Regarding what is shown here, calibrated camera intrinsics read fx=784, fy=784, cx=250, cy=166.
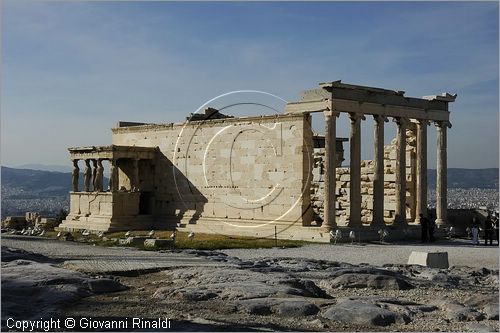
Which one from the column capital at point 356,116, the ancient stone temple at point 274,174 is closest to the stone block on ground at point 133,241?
the ancient stone temple at point 274,174

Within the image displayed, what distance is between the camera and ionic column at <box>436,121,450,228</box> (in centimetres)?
3353

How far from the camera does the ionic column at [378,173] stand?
3061cm

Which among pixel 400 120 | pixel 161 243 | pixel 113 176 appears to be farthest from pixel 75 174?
pixel 400 120

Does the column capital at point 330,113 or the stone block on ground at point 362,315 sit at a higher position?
the column capital at point 330,113

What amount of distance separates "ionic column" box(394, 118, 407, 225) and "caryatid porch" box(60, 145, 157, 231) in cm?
1161

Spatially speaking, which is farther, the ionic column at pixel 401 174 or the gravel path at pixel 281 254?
the ionic column at pixel 401 174

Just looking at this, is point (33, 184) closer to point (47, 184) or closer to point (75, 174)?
point (47, 184)

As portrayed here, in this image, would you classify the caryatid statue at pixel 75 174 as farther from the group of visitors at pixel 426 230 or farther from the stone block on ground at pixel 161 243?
the group of visitors at pixel 426 230

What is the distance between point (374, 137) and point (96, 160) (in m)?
13.7

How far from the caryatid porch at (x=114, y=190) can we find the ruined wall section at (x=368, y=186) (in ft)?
28.0

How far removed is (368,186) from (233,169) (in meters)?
5.85

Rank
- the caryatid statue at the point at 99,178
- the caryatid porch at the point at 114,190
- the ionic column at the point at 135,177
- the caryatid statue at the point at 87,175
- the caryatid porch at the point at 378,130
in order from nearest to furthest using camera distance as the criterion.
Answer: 1. the caryatid porch at the point at 378,130
2. the caryatid porch at the point at 114,190
3. the ionic column at the point at 135,177
4. the caryatid statue at the point at 99,178
5. the caryatid statue at the point at 87,175

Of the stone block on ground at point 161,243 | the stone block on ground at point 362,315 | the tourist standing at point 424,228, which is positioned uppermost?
the tourist standing at point 424,228

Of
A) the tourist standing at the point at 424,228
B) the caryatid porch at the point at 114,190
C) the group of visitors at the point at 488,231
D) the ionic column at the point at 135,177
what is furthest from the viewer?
the ionic column at the point at 135,177
